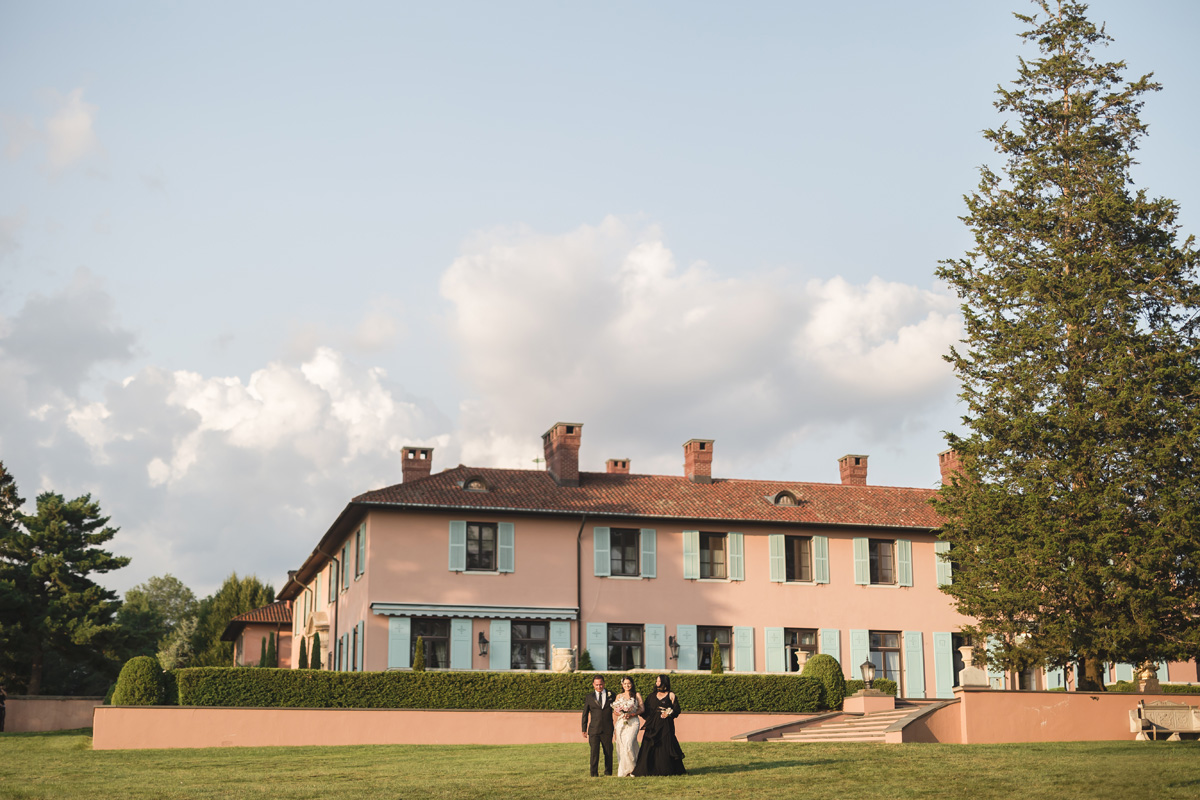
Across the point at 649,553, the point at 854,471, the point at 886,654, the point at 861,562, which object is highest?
the point at 854,471

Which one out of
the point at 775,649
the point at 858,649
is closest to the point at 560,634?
the point at 775,649

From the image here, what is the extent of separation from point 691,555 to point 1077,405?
1239 centimetres

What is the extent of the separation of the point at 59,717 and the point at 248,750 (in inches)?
809

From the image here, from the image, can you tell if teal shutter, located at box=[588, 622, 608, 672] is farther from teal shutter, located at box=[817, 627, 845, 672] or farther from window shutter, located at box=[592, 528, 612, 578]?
teal shutter, located at box=[817, 627, 845, 672]

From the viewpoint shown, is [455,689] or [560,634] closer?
[455,689]

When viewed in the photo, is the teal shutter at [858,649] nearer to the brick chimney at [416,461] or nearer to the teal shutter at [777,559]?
the teal shutter at [777,559]

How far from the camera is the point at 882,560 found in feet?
121

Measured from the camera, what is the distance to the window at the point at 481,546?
3359 cm

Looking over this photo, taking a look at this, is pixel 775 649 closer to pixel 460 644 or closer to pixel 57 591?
pixel 460 644

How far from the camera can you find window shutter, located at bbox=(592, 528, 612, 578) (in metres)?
34.4

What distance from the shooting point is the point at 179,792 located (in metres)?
15.6

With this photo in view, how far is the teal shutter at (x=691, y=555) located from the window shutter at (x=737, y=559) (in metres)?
1.04

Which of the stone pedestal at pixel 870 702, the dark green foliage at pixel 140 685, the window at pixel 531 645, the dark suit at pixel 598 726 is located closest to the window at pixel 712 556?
the window at pixel 531 645

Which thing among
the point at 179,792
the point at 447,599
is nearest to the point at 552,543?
the point at 447,599
